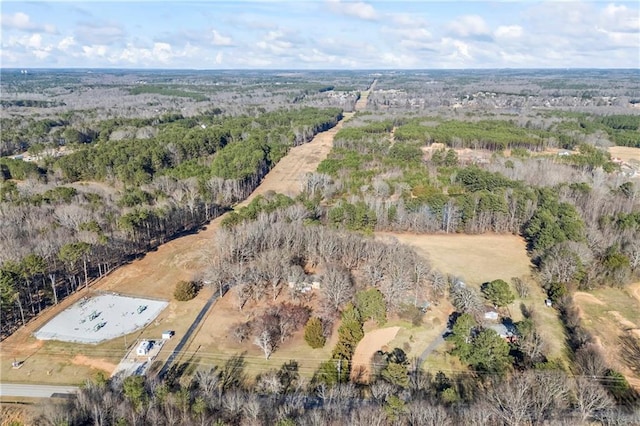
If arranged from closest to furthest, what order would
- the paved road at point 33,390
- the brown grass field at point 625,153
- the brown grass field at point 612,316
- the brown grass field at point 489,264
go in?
the paved road at point 33,390, the brown grass field at point 612,316, the brown grass field at point 489,264, the brown grass field at point 625,153

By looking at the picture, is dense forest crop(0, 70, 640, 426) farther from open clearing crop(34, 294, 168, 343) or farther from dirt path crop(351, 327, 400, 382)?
open clearing crop(34, 294, 168, 343)

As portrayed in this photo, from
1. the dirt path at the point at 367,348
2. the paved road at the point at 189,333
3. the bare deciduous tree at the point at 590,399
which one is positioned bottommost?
the dirt path at the point at 367,348

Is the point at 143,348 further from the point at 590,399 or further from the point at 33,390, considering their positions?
the point at 590,399

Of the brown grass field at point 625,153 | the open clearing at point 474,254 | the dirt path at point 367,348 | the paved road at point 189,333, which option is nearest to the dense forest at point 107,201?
the paved road at point 189,333

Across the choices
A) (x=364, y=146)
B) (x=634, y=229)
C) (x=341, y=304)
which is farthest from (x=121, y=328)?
(x=364, y=146)

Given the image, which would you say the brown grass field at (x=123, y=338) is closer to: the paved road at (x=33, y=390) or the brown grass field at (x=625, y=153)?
the paved road at (x=33, y=390)

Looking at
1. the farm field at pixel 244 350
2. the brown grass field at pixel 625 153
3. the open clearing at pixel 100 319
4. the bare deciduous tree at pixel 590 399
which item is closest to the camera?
the bare deciduous tree at pixel 590 399

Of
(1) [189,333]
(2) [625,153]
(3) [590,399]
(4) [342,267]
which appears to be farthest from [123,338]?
(2) [625,153]
